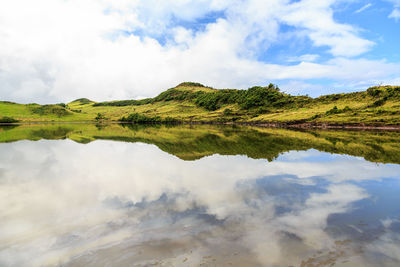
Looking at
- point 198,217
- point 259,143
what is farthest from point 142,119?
point 198,217

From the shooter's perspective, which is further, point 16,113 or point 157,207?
point 16,113

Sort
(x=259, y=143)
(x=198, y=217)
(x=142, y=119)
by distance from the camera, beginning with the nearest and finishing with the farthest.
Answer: (x=198, y=217) < (x=259, y=143) < (x=142, y=119)

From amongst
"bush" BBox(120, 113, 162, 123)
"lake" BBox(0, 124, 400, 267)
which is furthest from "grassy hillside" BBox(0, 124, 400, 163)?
"bush" BBox(120, 113, 162, 123)

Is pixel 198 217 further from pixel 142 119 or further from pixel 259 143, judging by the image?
pixel 142 119

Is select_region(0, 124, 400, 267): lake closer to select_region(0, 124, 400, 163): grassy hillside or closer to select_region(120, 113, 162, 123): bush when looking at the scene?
select_region(0, 124, 400, 163): grassy hillside

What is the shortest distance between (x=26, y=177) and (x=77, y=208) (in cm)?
868

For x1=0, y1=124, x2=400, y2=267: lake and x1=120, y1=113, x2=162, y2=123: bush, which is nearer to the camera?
x1=0, y1=124, x2=400, y2=267: lake

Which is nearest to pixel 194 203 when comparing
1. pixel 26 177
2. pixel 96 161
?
pixel 26 177

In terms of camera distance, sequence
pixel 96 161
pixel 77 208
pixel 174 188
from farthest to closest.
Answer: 1. pixel 96 161
2. pixel 174 188
3. pixel 77 208

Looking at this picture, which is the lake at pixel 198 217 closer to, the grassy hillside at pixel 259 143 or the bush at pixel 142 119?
the grassy hillside at pixel 259 143

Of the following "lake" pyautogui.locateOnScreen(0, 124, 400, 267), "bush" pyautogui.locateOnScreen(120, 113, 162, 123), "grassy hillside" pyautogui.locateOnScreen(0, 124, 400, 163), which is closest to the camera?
"lake" pyautogui.locateOnScreen(0, 124, 400, 267)

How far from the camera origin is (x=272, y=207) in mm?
10828

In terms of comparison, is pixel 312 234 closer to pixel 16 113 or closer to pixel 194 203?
pixel 194 203

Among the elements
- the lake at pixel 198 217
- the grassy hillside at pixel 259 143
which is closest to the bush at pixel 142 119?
the grassy hillside at pixel 259 143
